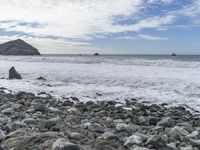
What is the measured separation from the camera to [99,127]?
7.67 m

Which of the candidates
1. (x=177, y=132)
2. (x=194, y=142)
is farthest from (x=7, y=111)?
(x=194, y=142)

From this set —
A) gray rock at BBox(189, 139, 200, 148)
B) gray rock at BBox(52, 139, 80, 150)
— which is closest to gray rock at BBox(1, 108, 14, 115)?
gray rock at BBox(52, 139, 80, 150)

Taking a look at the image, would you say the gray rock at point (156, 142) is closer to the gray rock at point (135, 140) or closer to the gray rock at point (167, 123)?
the gray rock at point (135, 140)

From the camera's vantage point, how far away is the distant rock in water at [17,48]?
85375 millimetres

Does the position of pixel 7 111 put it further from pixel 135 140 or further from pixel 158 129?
pixel 135 140

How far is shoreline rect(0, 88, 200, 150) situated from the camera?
576cm

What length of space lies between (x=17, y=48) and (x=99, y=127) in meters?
81.5

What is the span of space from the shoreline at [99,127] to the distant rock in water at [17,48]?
7468 centimetres

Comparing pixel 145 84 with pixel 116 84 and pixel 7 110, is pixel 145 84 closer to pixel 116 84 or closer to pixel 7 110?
pixel 116 84

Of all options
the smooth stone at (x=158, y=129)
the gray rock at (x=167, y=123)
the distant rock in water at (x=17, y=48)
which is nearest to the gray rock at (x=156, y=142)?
the smooth stone at (x=158, y=129)

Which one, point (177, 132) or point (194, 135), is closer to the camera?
point (194, 135)

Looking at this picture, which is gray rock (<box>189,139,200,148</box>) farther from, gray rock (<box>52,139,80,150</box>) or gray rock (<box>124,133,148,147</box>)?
gray rock (<box>52,139,80,150</box>)

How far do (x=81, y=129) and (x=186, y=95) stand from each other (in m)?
7.36

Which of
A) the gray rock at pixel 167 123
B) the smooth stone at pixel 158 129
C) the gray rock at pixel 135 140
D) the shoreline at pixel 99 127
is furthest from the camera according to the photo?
the gray rock at pixel 167 123
